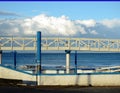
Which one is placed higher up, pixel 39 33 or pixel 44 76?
pixel 39 33

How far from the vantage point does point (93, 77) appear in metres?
26.1

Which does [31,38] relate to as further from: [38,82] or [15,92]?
[15,92]

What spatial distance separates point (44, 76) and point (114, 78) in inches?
196

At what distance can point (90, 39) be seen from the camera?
36.8 meters

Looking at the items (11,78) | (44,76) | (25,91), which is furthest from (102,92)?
(11,78)

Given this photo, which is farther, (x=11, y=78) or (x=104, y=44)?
(x=104, y=44)

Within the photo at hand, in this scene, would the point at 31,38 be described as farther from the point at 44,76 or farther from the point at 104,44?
the point at 44,76

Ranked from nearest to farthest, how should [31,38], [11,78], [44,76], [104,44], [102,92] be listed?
[102,92]
[44,76]
[11,78]
[31,38]
[104,44]

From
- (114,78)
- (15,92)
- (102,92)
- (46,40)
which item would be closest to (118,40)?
(46,40)

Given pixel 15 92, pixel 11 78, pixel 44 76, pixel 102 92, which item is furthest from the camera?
pixel 11 78

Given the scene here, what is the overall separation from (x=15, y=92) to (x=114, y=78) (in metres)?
9.14

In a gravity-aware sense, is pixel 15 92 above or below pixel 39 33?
below

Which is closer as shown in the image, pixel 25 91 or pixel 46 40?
pixel 25 91

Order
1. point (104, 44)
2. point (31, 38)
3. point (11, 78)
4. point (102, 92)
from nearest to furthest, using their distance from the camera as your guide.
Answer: point (102, 92), point (11, 78), point (31, 38), point (104, 44)
